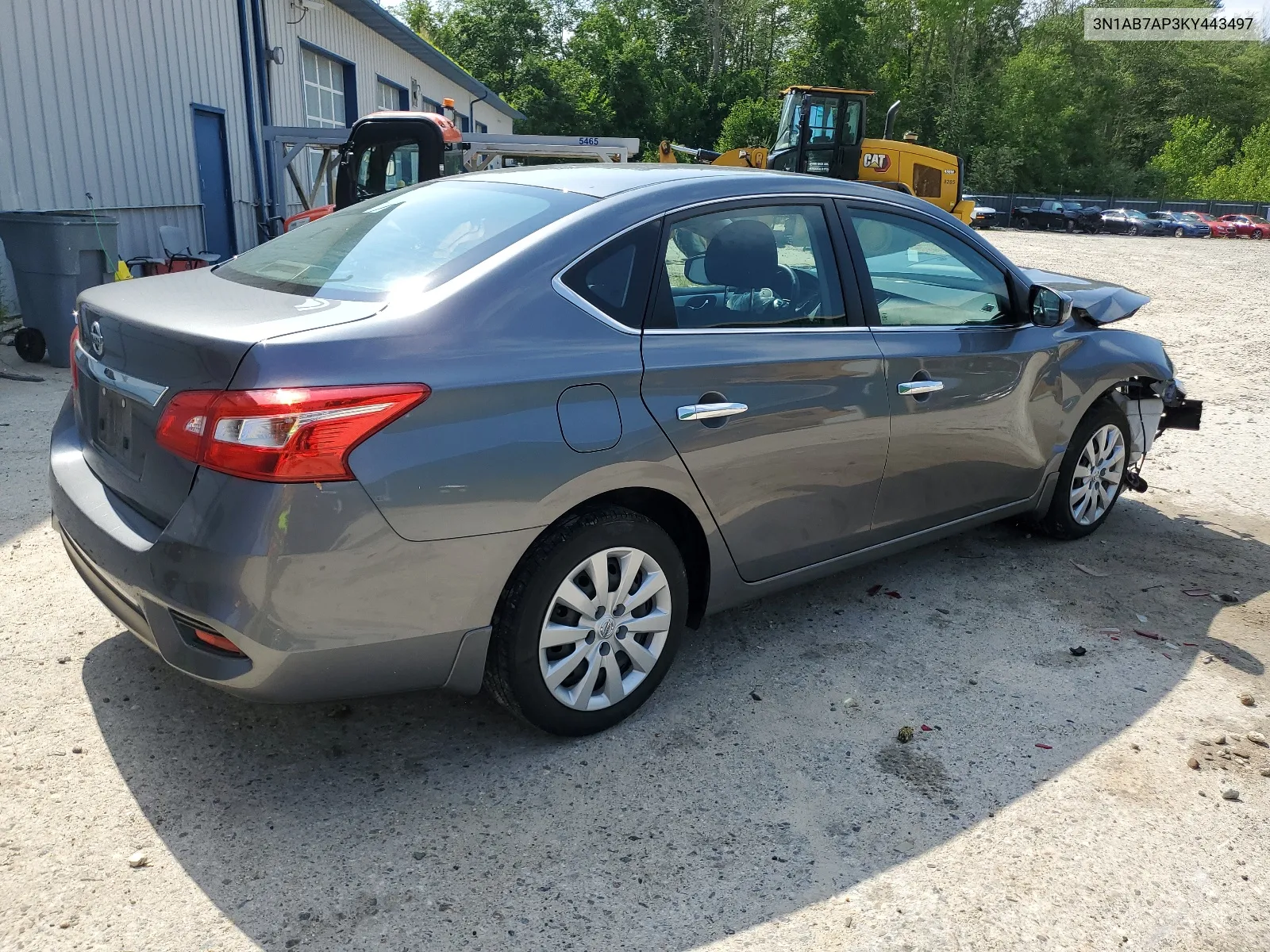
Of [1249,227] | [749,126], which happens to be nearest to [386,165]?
[749,126]

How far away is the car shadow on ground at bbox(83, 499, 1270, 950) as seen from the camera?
8.19 ft

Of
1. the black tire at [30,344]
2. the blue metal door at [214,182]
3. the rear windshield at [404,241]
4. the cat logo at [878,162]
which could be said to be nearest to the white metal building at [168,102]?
the blue metal door at [214,182]

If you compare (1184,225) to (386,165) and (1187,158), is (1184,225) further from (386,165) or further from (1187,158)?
(386,165)

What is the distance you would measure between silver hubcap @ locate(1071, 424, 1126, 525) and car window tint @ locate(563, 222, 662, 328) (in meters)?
2.77

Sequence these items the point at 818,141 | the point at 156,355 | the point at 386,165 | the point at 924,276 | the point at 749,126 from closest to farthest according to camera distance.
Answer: the point at 156,355 < the point at 924,276 < the point at 386,165 < the point at 818,141 < the point at 749,126

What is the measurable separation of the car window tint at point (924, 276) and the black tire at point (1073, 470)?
0.85 metres

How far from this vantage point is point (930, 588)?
4.51 m

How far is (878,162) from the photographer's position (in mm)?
22078

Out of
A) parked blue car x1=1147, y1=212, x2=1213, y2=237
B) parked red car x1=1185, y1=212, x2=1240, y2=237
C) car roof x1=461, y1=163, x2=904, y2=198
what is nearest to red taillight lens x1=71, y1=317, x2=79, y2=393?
car roof x1=461, y1=163, x2=904, y2=198

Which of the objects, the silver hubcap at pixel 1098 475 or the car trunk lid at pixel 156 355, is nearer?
the car trunk lid at pixel 156 355

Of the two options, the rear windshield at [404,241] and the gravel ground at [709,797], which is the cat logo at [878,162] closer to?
the gravel ground at [709,797]

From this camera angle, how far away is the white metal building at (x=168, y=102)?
9734 mm

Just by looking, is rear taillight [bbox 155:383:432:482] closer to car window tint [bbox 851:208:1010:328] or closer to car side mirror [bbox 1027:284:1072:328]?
car window tint [bbox 851:208:1010:328]

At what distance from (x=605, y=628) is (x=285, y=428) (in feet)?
3.73
